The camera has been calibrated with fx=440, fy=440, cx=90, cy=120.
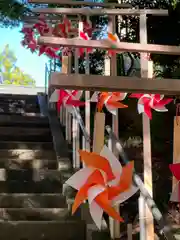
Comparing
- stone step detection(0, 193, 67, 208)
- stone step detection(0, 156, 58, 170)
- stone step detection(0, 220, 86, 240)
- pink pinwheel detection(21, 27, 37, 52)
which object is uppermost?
pink pinwheel detection(21, 27, 37, 52)

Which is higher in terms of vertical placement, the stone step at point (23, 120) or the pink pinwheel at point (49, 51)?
the pink pinwheel at point (49, 51)

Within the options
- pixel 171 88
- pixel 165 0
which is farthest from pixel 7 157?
pixel 171 88

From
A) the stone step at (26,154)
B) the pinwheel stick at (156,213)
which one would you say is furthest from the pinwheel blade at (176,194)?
the stone step at (26,154)

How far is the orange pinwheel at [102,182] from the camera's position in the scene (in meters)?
1.96

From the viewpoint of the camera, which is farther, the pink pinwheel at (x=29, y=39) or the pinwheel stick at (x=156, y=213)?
the pink pinwheel at (x=29, y=39)

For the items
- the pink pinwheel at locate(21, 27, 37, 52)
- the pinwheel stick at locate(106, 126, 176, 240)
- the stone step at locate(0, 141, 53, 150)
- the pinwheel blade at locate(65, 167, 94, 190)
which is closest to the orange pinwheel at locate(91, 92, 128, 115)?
the pinwheel stick at locate(106, 126, 176, 240)

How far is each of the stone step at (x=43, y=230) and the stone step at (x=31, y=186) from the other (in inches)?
26.7

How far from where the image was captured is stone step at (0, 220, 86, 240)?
121 inches

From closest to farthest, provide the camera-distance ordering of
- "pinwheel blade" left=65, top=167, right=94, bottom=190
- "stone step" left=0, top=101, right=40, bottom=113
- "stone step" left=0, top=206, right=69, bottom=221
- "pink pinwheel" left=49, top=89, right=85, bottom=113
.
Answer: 1. "pinwheel blade" left=65, top=167, right=94, bottom=190
2. "pink pinwheel" left=49, top=89, right=85, bottom=113
3. "stone step" left=0, top=206, right=69, bottom=221
4. "stone step" left=0, top=101, right=40, bottom=113

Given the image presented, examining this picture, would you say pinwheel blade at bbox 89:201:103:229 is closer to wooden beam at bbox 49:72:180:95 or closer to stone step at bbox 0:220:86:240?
wooden beam at bbox 49:72:180:95

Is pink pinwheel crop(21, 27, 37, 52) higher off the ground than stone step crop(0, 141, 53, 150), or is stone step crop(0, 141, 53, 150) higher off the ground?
pink pinwheel crop(21, 27, 37, 52)

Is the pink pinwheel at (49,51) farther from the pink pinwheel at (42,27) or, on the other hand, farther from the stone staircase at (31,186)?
the stone staircase at (31,186)

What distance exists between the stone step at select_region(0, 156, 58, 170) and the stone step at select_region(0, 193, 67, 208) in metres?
0.62

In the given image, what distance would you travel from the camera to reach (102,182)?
198 centimetres
